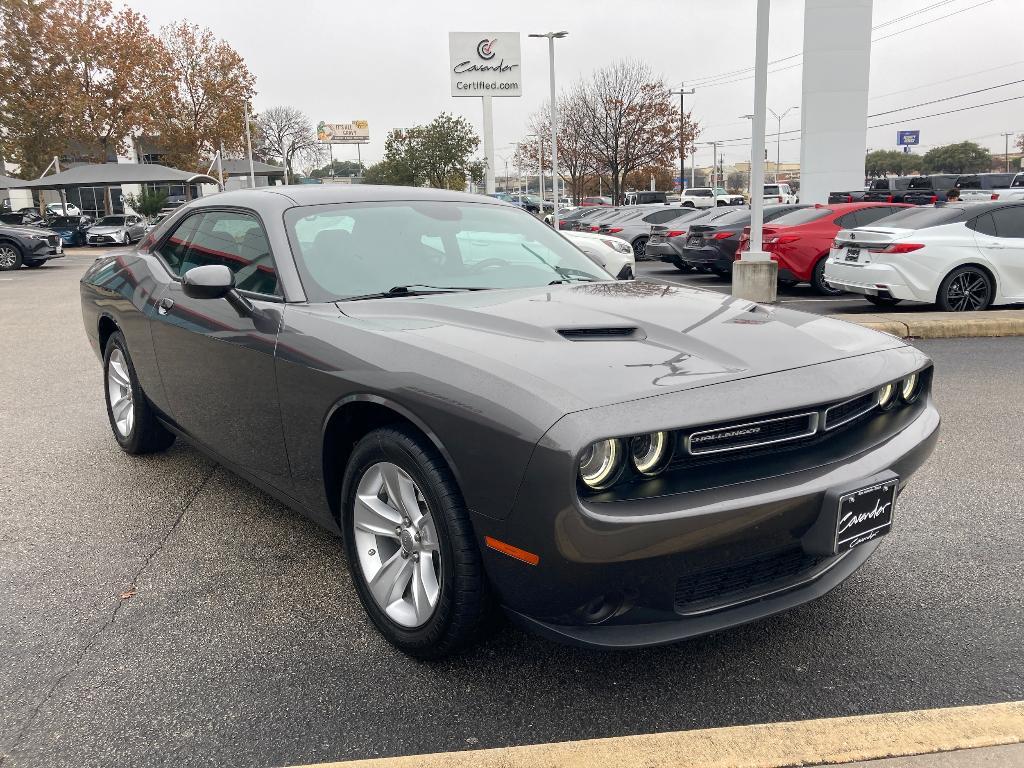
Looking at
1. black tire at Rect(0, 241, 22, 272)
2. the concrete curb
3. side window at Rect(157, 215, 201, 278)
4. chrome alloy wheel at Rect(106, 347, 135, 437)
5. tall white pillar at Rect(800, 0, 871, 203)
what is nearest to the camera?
side window at Rect(157, 215, 201, 278)

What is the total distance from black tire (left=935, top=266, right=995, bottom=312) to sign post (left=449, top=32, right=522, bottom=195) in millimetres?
35193

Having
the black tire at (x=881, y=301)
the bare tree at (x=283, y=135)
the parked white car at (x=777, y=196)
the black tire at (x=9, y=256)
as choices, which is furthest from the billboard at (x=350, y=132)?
the black tire at (x=881, y=301)

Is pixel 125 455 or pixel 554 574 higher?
pixel 554 574

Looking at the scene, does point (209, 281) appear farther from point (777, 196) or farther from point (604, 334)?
point (777, 196)

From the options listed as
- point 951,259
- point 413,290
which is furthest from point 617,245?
point 413,290

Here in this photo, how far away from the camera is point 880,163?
324 feet

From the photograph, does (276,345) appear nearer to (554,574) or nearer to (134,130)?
(554,574)

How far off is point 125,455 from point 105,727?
2.96 meters

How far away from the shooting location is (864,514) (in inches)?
96.4

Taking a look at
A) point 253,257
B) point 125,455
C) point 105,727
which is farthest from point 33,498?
point 105,727

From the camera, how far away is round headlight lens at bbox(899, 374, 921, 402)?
2.99m

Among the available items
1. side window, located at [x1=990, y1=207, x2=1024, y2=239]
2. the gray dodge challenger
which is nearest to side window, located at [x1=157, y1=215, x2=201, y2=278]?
the gray dodge challenger

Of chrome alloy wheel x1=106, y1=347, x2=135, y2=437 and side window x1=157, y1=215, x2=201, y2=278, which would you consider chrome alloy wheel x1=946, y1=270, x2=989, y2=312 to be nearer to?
side window x1=157, y1=215, x2=201, y2=278

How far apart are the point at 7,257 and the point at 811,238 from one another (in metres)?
20.4
